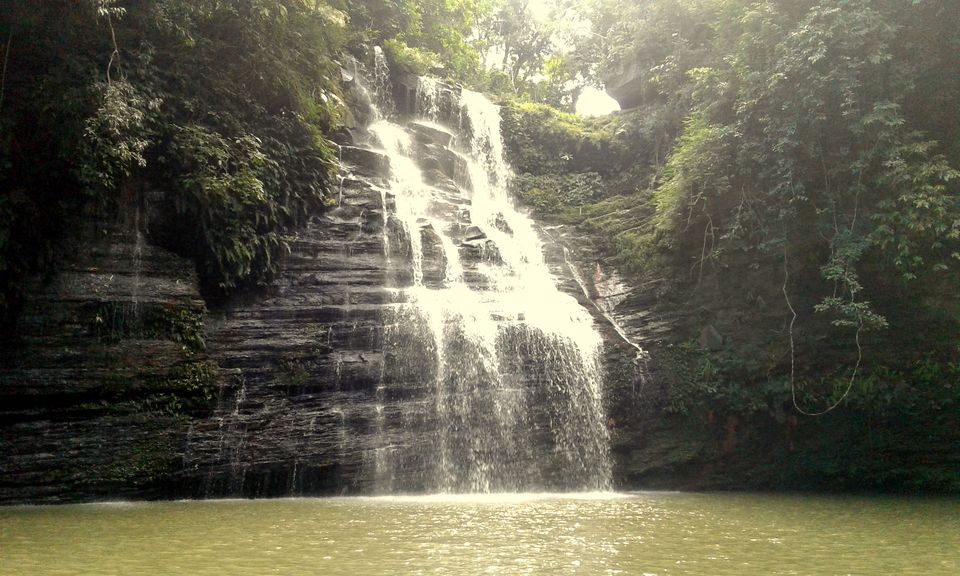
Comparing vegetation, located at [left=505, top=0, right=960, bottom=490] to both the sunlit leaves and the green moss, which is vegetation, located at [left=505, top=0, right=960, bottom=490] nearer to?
the green moss

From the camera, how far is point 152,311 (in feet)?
32.3

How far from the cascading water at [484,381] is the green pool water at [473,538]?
1472 millimetres

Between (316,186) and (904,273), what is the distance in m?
10.5

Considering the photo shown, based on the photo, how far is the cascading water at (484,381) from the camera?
34.4ft

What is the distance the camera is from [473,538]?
5.78 m

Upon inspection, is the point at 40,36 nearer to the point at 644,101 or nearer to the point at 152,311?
the point at 152,311

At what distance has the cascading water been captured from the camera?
34.4ft

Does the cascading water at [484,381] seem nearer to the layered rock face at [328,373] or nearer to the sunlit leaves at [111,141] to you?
→ the layered rock face at [328,373]

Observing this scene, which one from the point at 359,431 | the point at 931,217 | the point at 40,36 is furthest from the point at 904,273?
the point at 40,36

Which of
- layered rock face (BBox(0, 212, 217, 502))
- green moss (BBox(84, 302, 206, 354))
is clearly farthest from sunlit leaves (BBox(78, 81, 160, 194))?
green moss (BBox(84, 302, 206, 354))

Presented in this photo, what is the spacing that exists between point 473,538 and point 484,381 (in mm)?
5400

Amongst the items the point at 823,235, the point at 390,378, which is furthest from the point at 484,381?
the point at 823,235

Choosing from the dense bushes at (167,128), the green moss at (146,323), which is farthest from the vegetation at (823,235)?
the green moss at (146,323)

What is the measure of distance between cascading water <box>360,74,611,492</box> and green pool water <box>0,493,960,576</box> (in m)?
1.47
